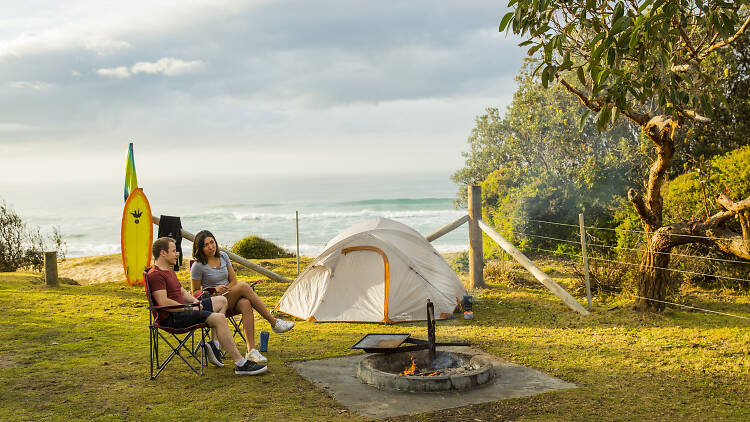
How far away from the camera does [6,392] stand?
478 cm

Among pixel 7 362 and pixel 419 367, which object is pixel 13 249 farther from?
pixel 419 367

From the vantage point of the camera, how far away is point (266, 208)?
44562 mm

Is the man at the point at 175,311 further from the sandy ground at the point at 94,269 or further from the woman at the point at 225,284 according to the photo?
the sandy ground at the point at 94,269

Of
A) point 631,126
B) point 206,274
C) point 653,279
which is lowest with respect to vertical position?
point 653,279

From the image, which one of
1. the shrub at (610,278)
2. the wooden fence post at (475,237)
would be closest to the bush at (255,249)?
the wooden fence post at (475,237)

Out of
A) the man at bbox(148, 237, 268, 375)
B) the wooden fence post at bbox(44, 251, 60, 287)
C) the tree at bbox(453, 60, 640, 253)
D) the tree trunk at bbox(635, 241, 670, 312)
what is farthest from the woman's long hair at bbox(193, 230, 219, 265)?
the tree at bbox(453, 60, 640, 253)

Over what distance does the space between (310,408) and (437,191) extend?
46453mm

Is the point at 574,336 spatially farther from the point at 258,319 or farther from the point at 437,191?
the point at 437,191

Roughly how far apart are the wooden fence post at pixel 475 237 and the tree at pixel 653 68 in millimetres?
2481

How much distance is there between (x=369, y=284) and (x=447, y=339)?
1.67 metres

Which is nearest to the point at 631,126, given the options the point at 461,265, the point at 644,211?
the point at 461,265

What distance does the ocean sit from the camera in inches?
1292

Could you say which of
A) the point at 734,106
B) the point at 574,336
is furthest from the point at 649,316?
the point at 734,106

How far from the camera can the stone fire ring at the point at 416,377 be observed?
4.61 m
